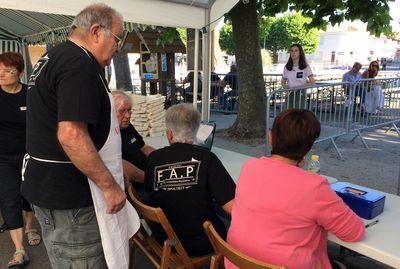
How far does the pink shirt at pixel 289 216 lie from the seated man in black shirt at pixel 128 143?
1.15 m

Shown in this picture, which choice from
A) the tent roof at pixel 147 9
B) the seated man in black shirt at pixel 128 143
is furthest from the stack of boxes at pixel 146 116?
the seated man in black shirt at pixel 128 143

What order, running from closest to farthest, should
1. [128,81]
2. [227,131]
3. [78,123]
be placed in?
[78,123]
[227,131]
[128,81]

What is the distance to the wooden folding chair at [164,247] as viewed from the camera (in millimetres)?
1914

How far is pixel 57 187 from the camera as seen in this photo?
63.3 inches

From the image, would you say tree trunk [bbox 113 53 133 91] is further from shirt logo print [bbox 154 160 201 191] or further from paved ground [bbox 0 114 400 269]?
shirt logo print [bbox 154 160 201 191]

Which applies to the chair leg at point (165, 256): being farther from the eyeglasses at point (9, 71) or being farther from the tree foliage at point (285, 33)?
the tree foliage at point (285, 33)

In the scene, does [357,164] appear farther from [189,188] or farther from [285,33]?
[285,33]

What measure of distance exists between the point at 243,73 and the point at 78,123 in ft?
18.2

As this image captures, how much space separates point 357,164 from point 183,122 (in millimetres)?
4111

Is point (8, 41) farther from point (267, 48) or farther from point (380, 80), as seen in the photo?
point (267, 48)

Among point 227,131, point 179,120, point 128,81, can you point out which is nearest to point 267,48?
point 128,81

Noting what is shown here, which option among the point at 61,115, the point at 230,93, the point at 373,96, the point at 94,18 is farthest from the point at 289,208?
the point at 230,93

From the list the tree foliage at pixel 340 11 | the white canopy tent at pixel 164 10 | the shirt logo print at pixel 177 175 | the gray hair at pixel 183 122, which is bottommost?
the shirt logo print at pixel 177 175

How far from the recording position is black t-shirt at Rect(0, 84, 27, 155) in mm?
2855
